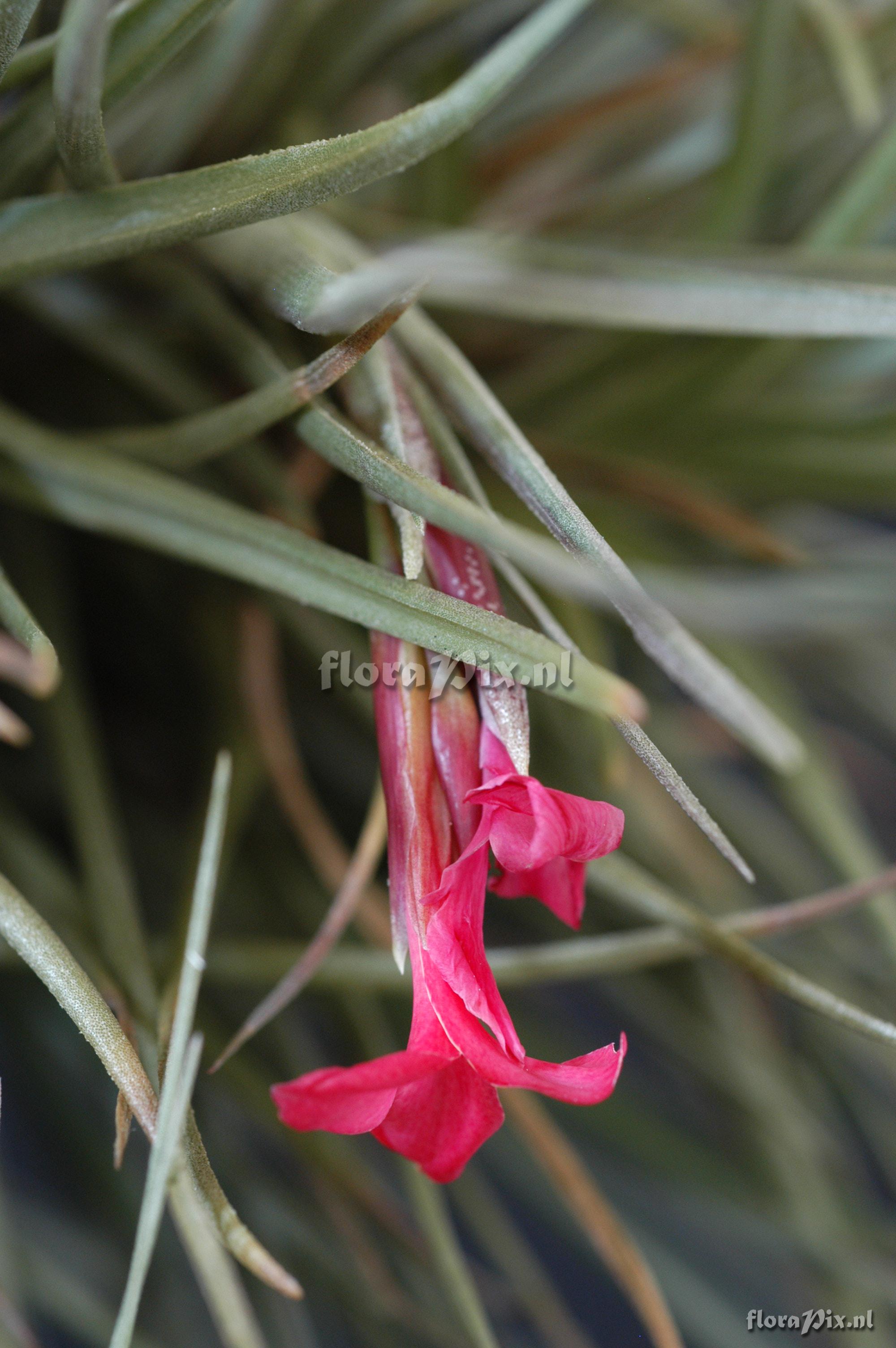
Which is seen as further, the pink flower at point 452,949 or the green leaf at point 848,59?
the green leaf at point 848,59

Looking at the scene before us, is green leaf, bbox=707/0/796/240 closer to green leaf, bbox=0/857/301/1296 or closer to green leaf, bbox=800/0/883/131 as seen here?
green leaf, bbox=800/0/883/131

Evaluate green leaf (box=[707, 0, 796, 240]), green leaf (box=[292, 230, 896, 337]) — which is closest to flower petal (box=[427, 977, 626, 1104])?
green leaf (box=[292, 230, 896, 337])

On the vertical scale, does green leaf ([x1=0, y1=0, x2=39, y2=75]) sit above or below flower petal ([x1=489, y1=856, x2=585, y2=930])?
above

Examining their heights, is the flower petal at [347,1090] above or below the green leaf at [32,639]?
below

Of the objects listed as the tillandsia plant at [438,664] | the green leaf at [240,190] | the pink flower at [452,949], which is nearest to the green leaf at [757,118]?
the tillandsia plant at [438,664]

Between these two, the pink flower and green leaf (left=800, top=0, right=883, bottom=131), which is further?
green leaf (left=800, top=0, right=883, bottom=131)

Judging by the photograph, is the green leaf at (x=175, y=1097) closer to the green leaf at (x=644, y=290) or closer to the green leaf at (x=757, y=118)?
the green leaf at (x=644, y=290)

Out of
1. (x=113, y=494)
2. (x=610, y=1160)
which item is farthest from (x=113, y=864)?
(x=610, y=1160)
